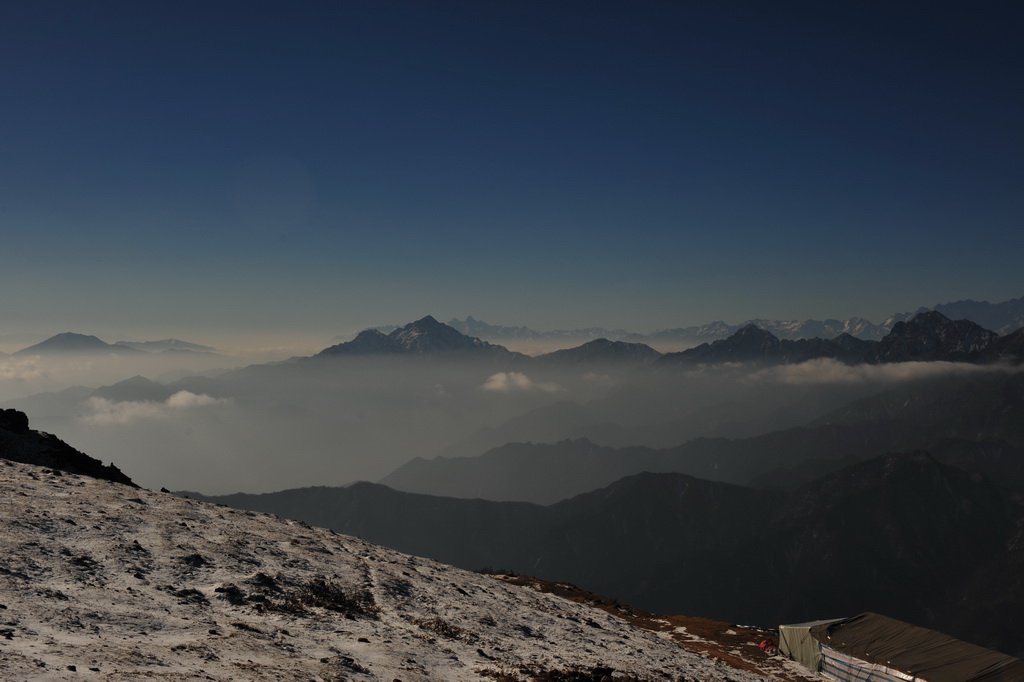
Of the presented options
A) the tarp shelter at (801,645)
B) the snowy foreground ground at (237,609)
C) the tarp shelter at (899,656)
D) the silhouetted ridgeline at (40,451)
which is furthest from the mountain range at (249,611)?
the silhouetted ridgeline at (40,451)

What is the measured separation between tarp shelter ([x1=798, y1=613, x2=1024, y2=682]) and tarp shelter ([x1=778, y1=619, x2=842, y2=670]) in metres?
0.34

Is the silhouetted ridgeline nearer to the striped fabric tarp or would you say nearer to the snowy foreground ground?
the snowy foreground ground

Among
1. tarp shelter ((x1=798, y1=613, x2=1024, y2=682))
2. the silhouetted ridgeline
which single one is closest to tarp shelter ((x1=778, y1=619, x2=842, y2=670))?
tarp shelter ((x1=798, y1=613, x2=1024, y2=682))

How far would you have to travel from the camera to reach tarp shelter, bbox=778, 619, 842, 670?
3569cm

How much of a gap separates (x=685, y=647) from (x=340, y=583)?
21.9 meters

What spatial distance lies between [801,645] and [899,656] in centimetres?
563

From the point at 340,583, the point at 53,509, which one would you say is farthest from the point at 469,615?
the point at 53,509

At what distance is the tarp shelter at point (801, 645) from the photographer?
35.7 meters

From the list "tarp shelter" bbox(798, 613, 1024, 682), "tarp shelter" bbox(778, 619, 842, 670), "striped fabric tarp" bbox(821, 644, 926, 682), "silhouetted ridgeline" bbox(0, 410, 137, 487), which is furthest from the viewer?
"silhouetted ridgeline" bbox(0, 410, 137, 487)

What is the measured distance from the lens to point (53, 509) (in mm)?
24328

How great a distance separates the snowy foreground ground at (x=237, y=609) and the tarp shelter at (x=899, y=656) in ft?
31.9

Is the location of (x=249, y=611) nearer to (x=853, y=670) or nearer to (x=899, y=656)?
(x=853, y=670)

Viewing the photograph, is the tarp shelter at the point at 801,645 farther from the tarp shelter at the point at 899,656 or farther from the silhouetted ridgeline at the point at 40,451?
the silhouetted ridgeline at the point at 40,451

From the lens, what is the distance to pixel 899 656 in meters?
32.9
